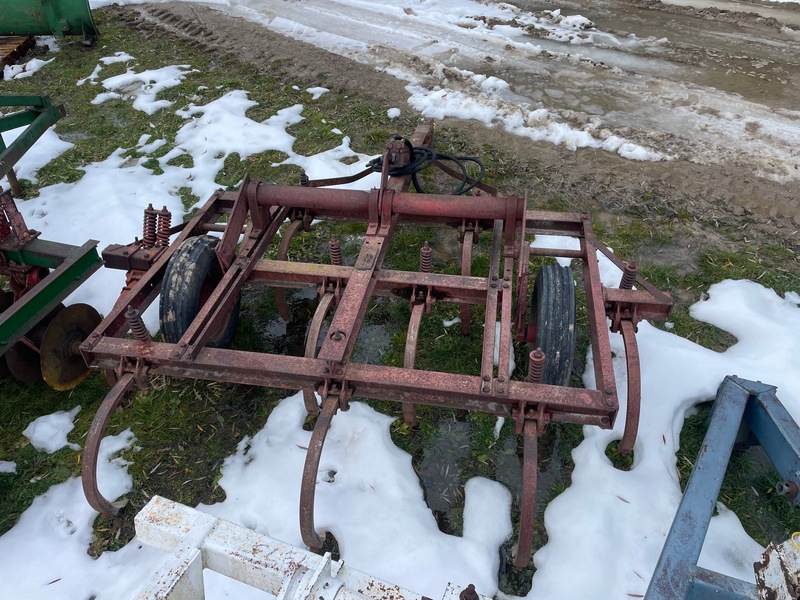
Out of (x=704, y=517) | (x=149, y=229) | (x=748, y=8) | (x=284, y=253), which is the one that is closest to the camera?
(x=704, y=517)

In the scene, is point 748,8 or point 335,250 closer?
point 335,250

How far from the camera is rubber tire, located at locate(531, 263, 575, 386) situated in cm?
307

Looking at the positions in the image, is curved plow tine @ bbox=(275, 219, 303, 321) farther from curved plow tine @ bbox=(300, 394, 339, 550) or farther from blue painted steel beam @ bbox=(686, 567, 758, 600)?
blue painted steel beam @ bbox=(686, 567, 758, 600)

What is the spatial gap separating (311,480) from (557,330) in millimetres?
1544

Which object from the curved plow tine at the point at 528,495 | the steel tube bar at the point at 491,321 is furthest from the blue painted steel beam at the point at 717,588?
the steel tube bar at the point at 491,321

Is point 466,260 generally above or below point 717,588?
above

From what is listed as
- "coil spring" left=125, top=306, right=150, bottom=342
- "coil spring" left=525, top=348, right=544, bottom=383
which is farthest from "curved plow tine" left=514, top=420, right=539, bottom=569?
"coil spring" left=125, top=306, right=150, bottom=342

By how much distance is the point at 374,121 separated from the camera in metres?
6.71

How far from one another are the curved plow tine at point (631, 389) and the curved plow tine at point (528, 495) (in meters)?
0.78

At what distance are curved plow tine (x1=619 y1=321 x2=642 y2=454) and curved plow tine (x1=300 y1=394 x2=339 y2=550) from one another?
1.64 meters

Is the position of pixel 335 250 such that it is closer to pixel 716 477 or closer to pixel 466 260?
pixel 466 260

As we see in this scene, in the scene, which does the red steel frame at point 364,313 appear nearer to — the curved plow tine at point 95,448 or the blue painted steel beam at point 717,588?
the curved plow tine at point 95,448

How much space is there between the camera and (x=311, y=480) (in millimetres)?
2531

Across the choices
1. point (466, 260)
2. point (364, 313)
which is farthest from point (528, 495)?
point (466, 260)
